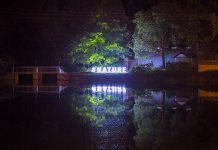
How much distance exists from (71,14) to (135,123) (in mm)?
31953

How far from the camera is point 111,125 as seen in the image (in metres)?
13.6

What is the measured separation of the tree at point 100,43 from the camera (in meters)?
40.9

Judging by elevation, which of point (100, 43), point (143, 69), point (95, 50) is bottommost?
point (143, 69)

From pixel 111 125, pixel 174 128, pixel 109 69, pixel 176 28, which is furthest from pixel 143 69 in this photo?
pixel 174 128

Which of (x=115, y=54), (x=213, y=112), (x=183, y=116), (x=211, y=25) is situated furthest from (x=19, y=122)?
(x=115, y=54)

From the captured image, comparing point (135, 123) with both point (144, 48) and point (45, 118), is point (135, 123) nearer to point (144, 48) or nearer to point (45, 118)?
point (45, 118)

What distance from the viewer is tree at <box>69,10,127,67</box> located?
40938 mm

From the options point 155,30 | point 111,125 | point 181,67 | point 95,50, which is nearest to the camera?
point 111,125

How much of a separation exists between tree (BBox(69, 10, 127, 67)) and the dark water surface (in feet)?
67.7

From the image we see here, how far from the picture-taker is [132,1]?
46.9 m

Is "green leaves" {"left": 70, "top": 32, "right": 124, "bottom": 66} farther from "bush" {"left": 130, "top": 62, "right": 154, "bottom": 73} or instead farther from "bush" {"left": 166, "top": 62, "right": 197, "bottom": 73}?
"bush" {"left": 166, "top": 62, "right": 197, "bottom": 73}

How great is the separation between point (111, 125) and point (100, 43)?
27.9 meters

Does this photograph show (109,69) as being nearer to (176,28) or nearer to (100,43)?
(100,43)

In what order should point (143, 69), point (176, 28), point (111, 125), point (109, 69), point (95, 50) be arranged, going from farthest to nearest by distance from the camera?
point (109, 69), point (95, 50), point (143, 69), point (176, 28), point (111, 125)
